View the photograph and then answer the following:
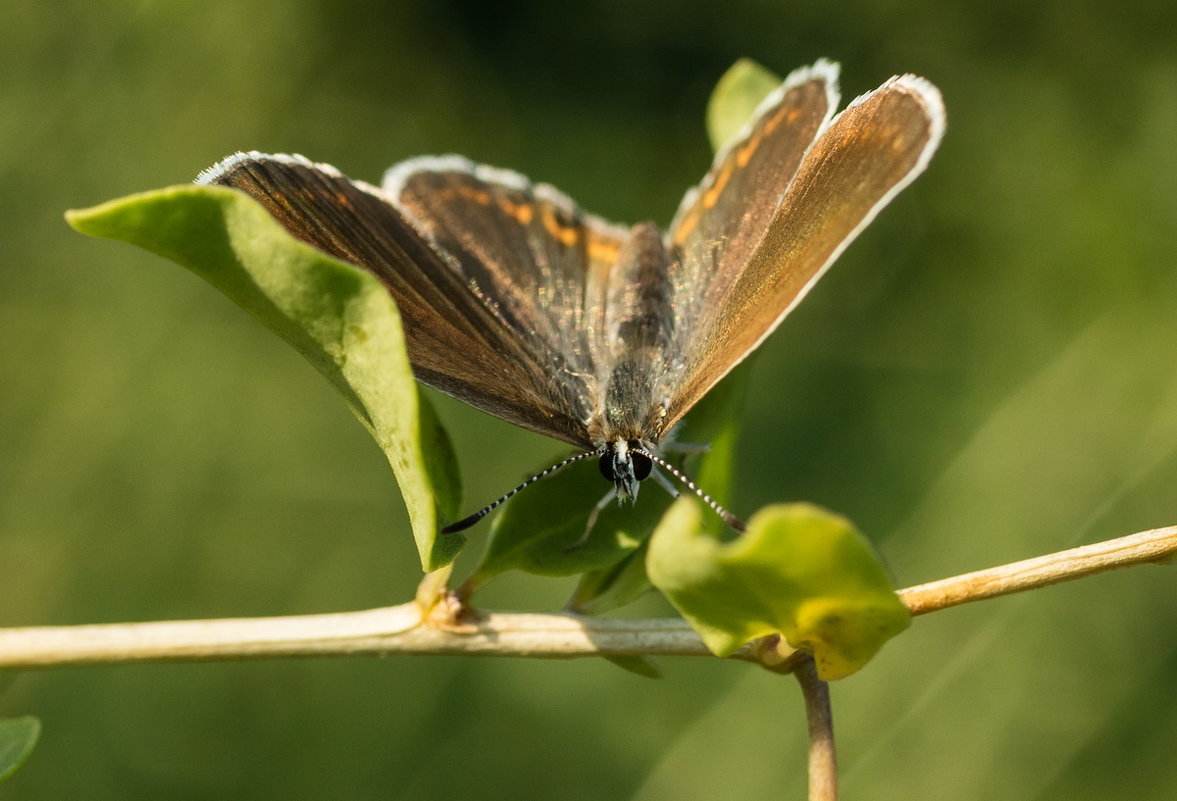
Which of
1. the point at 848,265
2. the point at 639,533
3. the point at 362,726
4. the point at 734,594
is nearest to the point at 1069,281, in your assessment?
the point at 848,265

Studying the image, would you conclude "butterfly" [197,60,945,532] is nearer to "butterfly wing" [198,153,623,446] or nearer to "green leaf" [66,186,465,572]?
"butterfly wing" [198,153,623,446]

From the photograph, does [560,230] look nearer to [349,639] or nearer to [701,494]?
[701,494]

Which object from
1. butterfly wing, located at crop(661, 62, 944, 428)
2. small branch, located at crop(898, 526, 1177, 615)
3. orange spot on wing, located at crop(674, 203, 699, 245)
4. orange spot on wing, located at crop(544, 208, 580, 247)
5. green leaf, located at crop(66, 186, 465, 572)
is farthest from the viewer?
orange spot on wing, located at crop(544, 208, 580, 247)

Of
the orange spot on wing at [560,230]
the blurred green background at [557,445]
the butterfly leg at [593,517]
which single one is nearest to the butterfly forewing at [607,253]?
the orange spot on wing at [560,230]

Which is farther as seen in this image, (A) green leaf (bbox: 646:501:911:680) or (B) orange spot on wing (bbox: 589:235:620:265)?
(B) orange spot on wing (bbox: 589:235:620:265)

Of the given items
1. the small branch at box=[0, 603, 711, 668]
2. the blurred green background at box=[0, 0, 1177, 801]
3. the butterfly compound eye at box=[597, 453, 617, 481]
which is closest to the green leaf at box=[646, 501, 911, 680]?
the small branch at box=[0, 603, 711, 668]

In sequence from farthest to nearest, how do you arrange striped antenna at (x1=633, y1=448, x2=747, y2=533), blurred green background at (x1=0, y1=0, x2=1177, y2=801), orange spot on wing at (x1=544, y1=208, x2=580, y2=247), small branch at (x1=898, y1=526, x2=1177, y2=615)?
1. blurred green background at (x1=0, y1=0, x2=1177, y2=801)
2. orange spot on wing at (x1=544, y1=208, x2=580, y2=247)
3. striped antenna at (x1=633, y1=448, x2=747, y2=533)
4. small branch at (x1=898, y1=526, x2=1177, y2=615)
